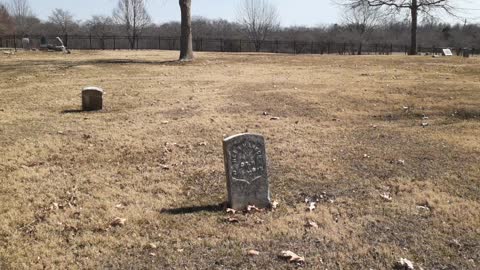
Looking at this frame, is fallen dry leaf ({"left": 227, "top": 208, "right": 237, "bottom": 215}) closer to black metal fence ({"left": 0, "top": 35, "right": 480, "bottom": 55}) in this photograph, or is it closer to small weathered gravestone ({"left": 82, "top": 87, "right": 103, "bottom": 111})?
small weathered gravestone ({"left": 82, "top": 87, "right": 103, "bottom": 111})

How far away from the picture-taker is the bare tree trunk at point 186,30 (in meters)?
23.6

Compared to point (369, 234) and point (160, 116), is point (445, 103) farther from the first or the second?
point (369, 234)

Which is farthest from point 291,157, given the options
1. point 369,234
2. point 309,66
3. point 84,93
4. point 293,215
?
point 309,66

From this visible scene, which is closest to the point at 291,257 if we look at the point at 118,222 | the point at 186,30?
the point at 118,222

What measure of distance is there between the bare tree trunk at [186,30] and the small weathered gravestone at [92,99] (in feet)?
41.9

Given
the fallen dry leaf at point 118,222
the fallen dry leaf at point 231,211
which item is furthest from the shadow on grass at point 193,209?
the fallen dry leaf at point 118,222

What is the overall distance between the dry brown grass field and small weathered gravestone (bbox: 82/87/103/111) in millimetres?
388

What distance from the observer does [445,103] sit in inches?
508

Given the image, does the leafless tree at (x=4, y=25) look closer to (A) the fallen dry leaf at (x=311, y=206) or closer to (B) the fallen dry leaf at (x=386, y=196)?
(A) the fallen dry leaf at (x=311, y=206)

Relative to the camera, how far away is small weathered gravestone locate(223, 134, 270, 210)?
5.73 meters

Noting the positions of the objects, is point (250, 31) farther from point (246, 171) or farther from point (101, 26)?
point (246, 171)

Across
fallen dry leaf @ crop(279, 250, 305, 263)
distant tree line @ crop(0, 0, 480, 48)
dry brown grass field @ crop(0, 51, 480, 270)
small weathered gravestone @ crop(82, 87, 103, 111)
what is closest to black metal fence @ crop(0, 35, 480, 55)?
distant tree line @ crop(0, 0, 480, 48)

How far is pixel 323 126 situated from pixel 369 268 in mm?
5977

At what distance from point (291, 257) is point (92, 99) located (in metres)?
8.25
